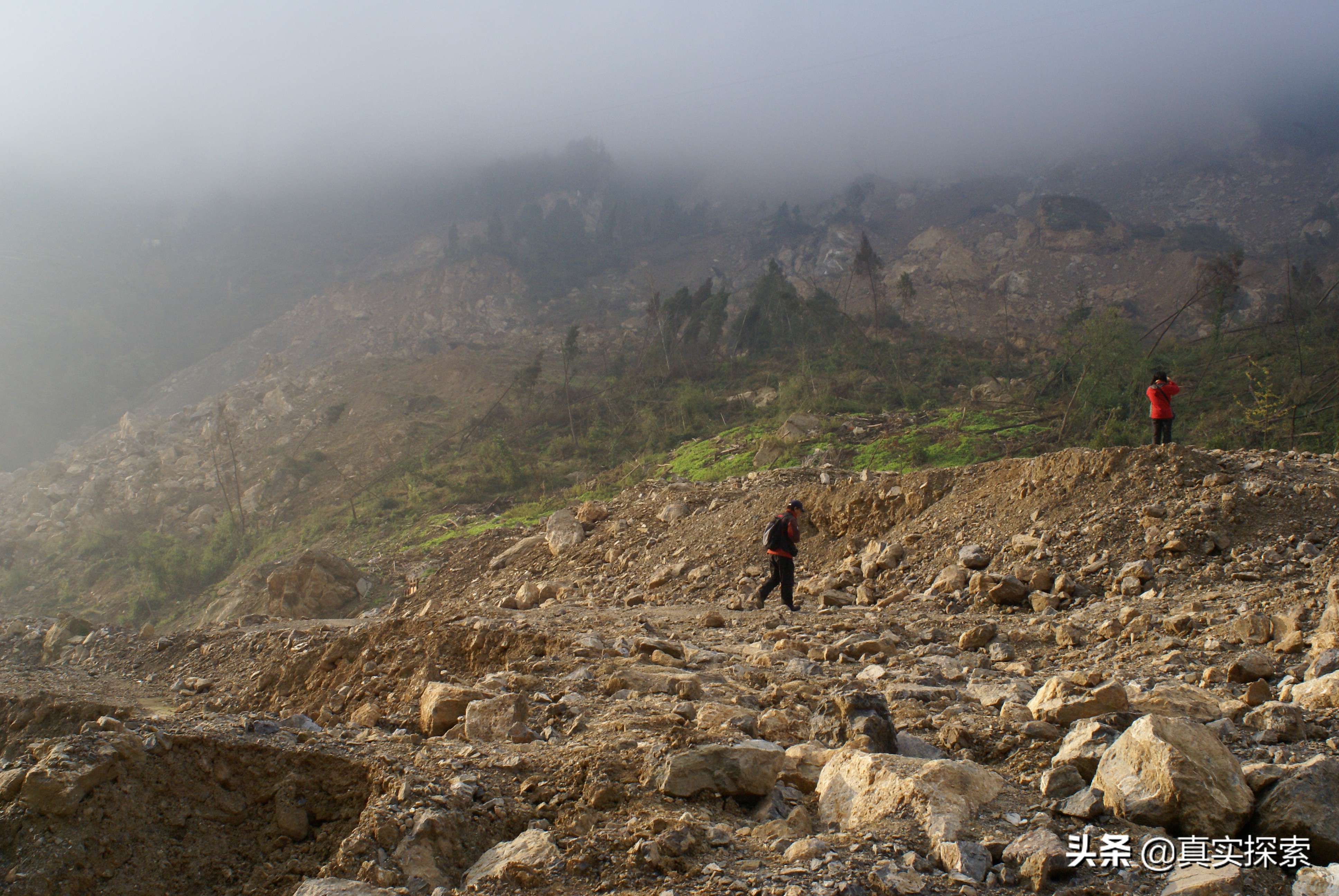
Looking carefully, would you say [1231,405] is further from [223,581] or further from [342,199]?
[342,199]

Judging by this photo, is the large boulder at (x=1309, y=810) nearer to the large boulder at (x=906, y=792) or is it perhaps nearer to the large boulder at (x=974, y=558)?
the large boulder at (x=906, y=792)

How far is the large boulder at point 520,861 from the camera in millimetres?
2223

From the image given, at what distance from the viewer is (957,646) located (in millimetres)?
5656

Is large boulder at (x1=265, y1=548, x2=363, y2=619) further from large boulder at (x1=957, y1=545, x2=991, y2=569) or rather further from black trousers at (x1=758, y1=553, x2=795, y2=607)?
large boulder at (x1=957, y1=545, x2=991, y2=569)

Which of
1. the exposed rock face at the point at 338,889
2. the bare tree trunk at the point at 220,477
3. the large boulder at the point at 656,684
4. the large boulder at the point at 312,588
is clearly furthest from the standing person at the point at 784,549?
the bare tree trunk at the point at 220,477

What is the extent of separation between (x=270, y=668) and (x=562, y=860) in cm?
499

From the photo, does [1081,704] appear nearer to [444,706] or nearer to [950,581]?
[444,706]

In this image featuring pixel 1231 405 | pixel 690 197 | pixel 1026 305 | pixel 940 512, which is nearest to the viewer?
pixel 940 512

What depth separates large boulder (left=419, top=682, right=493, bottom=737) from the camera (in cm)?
378

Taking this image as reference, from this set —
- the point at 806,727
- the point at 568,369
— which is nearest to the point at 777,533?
Answer: the point at 806,727

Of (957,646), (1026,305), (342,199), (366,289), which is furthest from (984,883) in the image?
(342,199)

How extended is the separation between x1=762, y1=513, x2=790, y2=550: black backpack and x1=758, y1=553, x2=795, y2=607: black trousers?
0.15 metres

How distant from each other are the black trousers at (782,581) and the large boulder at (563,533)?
165 inches

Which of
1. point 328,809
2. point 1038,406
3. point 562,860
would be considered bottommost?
point 1038,406
